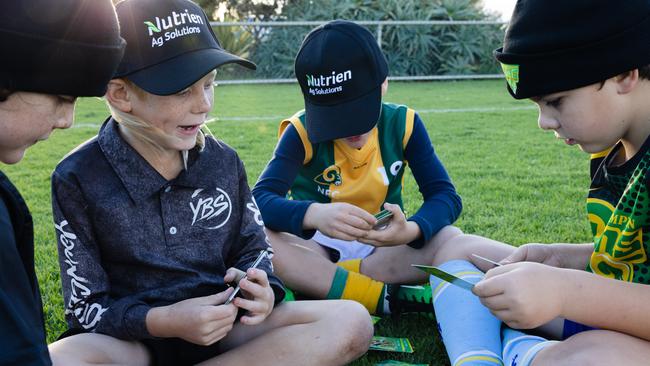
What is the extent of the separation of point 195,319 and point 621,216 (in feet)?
3.45

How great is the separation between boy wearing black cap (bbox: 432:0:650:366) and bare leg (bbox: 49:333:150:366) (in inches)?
36.8

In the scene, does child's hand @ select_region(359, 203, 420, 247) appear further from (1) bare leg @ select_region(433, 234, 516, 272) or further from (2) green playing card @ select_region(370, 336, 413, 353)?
(2) green playing card @ select_region(370, 336, 413, 353)

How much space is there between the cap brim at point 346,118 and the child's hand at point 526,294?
926 millimetres

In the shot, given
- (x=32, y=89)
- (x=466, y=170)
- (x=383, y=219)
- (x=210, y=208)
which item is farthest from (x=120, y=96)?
(x=466, y=170)

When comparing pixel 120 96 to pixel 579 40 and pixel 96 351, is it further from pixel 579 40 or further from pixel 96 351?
pixel 579 40

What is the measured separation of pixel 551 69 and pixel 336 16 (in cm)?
1417

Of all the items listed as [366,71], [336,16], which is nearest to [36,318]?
[366,71]

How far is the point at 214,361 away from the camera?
188cm

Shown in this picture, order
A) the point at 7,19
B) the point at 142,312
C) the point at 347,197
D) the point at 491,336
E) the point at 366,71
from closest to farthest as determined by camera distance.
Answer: the point at 7,19, the point at 142,312, the point at 491,336, the point at 366,71, the point at 347,197

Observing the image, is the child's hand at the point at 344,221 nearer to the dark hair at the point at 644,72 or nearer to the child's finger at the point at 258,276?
the child's finger at the point at 258,276

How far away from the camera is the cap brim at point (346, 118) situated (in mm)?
2314

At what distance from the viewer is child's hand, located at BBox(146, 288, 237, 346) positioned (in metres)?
1.71

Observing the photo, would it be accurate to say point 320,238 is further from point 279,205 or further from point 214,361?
point 214,361

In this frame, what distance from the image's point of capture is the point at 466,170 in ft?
15.5
